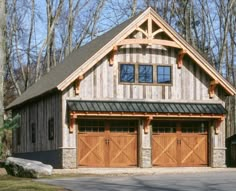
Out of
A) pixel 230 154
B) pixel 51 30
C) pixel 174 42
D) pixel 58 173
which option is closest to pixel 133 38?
pixel 174 42

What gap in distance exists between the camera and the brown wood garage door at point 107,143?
28344 mm

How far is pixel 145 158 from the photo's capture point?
94.7 ft

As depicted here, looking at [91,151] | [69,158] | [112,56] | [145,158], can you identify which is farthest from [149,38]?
[69,158]

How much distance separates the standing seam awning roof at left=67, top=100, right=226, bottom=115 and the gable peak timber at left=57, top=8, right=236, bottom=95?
1140 mm

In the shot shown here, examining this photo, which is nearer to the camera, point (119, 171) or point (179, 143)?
point (119, 171)

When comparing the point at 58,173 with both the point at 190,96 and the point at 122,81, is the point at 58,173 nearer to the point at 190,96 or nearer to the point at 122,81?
the point at 122,81

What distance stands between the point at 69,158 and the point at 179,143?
5.87 meters

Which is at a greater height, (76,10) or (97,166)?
(76,10)

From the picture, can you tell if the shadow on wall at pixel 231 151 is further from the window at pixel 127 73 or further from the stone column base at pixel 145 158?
the window at pixel 127 73

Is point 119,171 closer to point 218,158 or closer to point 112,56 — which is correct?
point 112,56

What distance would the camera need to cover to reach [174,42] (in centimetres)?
2902

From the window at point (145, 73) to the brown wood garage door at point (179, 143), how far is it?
2.17 m

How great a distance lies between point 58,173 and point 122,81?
6535 millimetres

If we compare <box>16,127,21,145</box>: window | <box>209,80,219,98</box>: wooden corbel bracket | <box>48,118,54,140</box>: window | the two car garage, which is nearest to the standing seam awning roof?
<box>209,80,219,98</box>: wooden corbel bracket
